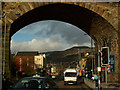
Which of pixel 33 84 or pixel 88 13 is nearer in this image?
pixel 33 84

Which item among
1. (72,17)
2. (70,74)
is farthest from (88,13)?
(70,74)

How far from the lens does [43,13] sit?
115 ft

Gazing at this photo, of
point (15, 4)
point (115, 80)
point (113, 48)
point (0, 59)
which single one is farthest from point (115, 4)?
point (0, 59)

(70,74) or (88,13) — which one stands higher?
(88,13)

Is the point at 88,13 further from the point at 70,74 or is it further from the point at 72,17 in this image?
the point at 70,74

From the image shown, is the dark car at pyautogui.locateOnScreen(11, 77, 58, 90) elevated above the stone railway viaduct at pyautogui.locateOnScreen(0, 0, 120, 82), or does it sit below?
below

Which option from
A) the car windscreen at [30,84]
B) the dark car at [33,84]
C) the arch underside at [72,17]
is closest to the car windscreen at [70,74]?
the arch underside at [72,17]

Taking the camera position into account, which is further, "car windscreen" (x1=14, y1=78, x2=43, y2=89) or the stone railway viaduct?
the stone railway viaduct

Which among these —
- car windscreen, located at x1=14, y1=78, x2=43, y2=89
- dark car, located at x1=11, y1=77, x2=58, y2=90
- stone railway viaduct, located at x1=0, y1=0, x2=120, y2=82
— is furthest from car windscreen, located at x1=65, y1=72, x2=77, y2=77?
car windscreen, located at x1=14, y1=78, x2=43, y2=89

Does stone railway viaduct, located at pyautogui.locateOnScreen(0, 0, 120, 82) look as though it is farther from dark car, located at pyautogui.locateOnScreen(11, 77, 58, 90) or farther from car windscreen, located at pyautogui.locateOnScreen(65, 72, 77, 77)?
dark car, located at pyautogui.locateOnScreen(11, 77, 58, 90)

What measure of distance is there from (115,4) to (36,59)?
95.6m

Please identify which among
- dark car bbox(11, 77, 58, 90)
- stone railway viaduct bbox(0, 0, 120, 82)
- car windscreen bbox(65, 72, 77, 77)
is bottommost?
car windscreen bbox(65, 72, 77, 77)

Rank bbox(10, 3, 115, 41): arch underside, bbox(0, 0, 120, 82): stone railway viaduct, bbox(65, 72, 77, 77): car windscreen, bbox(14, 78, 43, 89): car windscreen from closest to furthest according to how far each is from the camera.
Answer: bbox(14, 78, 43, 89): car windscreen → bbox(0, 0, 120, 82): stone railway viaduct → bbox(10, 3, 115, 41): arch underside → bbox(65, 72, 77, 77): car windscreen

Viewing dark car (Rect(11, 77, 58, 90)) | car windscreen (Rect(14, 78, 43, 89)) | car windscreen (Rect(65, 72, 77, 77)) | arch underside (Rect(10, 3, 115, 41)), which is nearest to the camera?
dark car (Rect(11, 77, 58, 90))
